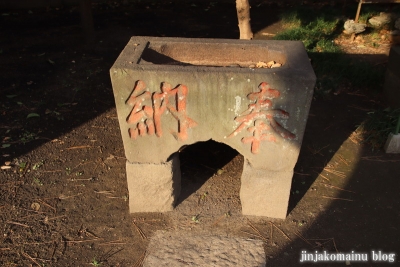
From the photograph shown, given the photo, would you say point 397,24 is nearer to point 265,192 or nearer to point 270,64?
point 270,64

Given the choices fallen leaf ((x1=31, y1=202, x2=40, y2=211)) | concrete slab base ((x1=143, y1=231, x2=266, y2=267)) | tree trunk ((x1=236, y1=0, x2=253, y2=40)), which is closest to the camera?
concrete slab base ((x1=143, y1=231, x2=266, y2=267))

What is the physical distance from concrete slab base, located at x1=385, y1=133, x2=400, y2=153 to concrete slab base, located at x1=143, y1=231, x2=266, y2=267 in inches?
73.3

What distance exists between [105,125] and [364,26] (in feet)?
Result: 13.9

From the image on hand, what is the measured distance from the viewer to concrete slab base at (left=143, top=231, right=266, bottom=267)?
281 centimetres

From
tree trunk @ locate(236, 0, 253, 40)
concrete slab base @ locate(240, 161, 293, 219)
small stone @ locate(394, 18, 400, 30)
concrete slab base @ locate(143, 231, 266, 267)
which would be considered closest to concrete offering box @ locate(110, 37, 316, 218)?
concrete slab base @ locate(240, 161, 293, 219)

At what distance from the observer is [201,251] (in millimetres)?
2898

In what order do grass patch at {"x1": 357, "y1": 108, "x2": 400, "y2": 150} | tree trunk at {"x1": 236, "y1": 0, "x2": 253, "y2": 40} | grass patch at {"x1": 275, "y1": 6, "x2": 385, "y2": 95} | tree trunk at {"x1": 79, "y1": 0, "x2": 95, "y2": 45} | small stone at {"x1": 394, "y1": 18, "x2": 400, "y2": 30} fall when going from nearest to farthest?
grass patch at {"x1": 357, "y1": 108, "x2": 400, "y2": 150} < tree trunk at {"x1": 236, "y1": 0, "x2": 253, "y2": 40} < grass patch at {"x1": 275, "y1": 6, "x2": 385, "y2": 95} < small stone at {"x1": 394, "y1": 18, "x2": 400, "y2": 30} < tree trunk at {"x1": 79, "y1": 0, "x2": 95, "y2": 45}

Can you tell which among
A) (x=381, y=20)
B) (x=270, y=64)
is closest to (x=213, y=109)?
(x=270, y=64)

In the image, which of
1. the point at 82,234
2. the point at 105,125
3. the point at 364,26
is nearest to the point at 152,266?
the point at 82,234

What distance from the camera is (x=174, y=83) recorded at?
2.63 meters

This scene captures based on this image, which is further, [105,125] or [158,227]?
[105,125]

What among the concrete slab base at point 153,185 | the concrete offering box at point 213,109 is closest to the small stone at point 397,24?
the concrete offering box at point 213,109

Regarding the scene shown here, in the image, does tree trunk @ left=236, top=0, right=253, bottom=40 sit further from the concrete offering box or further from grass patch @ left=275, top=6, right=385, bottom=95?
the concrete offering box

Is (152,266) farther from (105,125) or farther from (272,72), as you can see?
(105,125)
